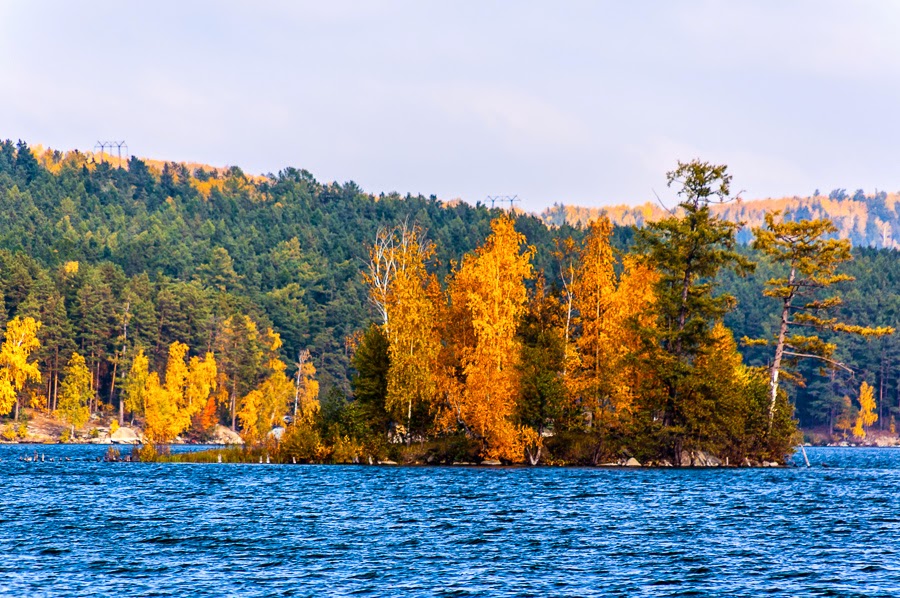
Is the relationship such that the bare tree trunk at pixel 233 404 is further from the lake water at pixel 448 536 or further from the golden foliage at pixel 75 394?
the lake water at pixel 448 536

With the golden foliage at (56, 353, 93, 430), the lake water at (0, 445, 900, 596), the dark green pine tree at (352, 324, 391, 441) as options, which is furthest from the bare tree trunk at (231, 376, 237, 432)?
the lake water at (0, 445, 900, 596)

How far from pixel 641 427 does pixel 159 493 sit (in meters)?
31.8

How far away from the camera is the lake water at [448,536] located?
28.6m

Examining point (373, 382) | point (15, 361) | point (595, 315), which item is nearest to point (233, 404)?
point (15, 361)

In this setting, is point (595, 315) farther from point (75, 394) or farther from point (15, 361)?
point (75, 394)

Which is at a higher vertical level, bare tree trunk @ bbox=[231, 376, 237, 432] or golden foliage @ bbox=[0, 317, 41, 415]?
golden foliage @ bbox=[0, 317, 41, 415]

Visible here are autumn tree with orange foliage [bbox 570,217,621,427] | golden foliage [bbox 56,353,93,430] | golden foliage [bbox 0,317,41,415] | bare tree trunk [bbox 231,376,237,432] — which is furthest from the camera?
bare tree trunk [bbox 231,376,237,432]

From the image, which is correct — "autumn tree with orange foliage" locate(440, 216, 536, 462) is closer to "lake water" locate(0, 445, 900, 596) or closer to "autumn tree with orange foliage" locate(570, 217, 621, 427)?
"autumn tree with orange foliage" locate(570, 217, 621, 427)

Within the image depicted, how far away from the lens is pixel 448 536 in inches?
Answer: 1499

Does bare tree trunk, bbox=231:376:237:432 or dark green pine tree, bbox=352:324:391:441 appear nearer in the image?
dark green pine tree, bbox=352:324:391:441

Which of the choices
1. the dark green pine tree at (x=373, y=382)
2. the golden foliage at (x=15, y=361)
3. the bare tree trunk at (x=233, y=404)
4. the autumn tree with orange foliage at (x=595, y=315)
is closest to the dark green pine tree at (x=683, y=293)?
the autumn tree with orange foliage at (x=595, y=315)

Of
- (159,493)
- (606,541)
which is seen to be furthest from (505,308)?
(606,541)

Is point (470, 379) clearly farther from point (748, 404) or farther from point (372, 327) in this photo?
point (748, 404)

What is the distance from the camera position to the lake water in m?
28.6
